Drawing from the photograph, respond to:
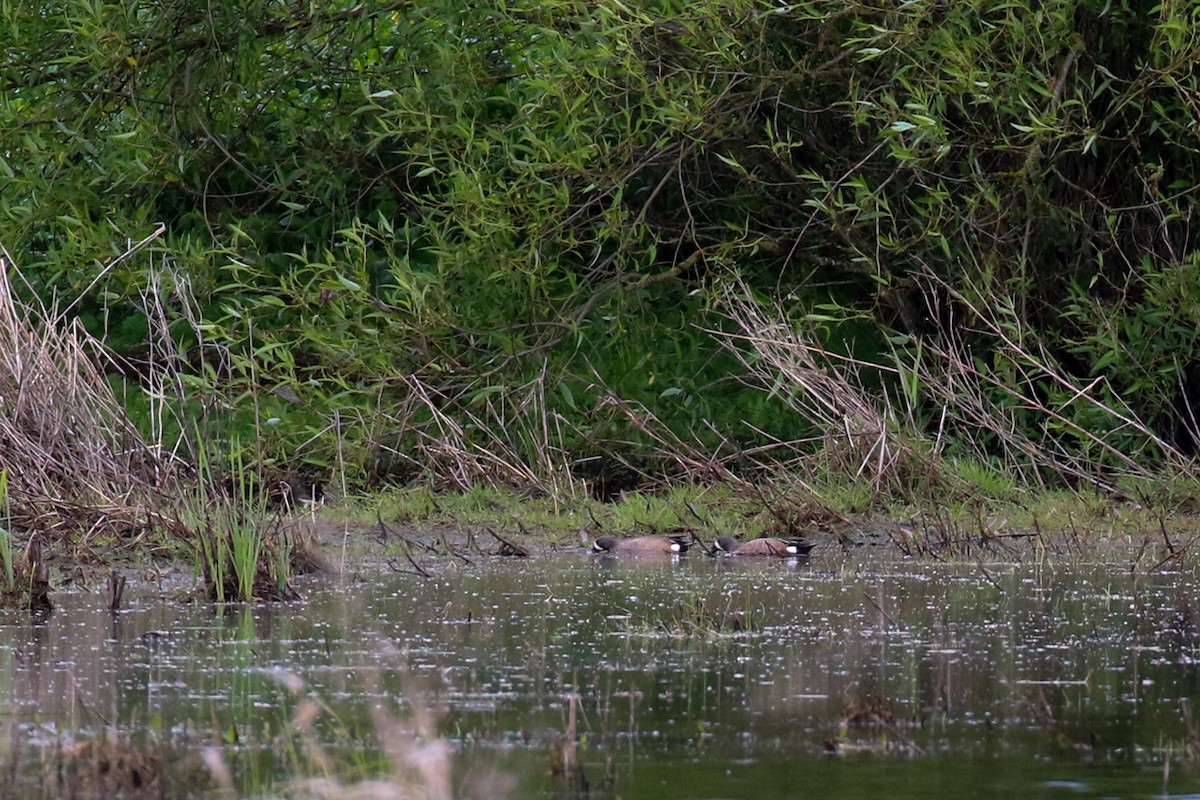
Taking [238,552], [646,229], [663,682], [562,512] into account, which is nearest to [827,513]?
[562,512]

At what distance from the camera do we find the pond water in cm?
431

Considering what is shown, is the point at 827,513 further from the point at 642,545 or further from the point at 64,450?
the point at 64,450

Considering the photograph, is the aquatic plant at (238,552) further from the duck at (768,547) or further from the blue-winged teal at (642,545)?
the duck at (768,547)

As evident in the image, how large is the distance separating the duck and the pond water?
88 centimetres

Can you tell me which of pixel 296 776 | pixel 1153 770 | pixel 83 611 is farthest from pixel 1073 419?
pixel 296 776

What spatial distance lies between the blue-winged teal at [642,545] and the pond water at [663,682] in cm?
103

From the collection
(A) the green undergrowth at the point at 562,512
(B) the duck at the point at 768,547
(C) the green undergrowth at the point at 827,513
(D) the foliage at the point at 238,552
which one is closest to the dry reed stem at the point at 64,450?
(D) the foliage at the point at 238,552

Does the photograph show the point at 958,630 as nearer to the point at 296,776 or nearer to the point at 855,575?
the point at 855,575

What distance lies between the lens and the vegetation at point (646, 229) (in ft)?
33.9

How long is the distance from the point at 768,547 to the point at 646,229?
264cm

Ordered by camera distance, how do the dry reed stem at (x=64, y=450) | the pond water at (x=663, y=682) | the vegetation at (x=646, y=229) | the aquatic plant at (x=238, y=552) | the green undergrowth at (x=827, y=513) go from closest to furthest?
the pond water at (x=663, y=682)
the aquatic plant at (x=238, y=552)
the dry reed stem at (x=64, y=450)
the green undergrowth at (x=827, y=513)
the vegetation at (x=646, y=229)

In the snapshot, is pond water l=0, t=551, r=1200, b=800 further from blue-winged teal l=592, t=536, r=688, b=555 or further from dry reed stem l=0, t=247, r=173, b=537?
blue-winged teal l=592, t=536, r=688, b=555

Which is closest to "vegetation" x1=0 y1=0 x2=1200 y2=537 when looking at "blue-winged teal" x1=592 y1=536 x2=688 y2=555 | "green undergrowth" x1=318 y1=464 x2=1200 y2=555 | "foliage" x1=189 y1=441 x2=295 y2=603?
"green undergrowth" x1=318 y1=464 x2=1200 y2=555

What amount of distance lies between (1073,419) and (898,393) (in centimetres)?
92
